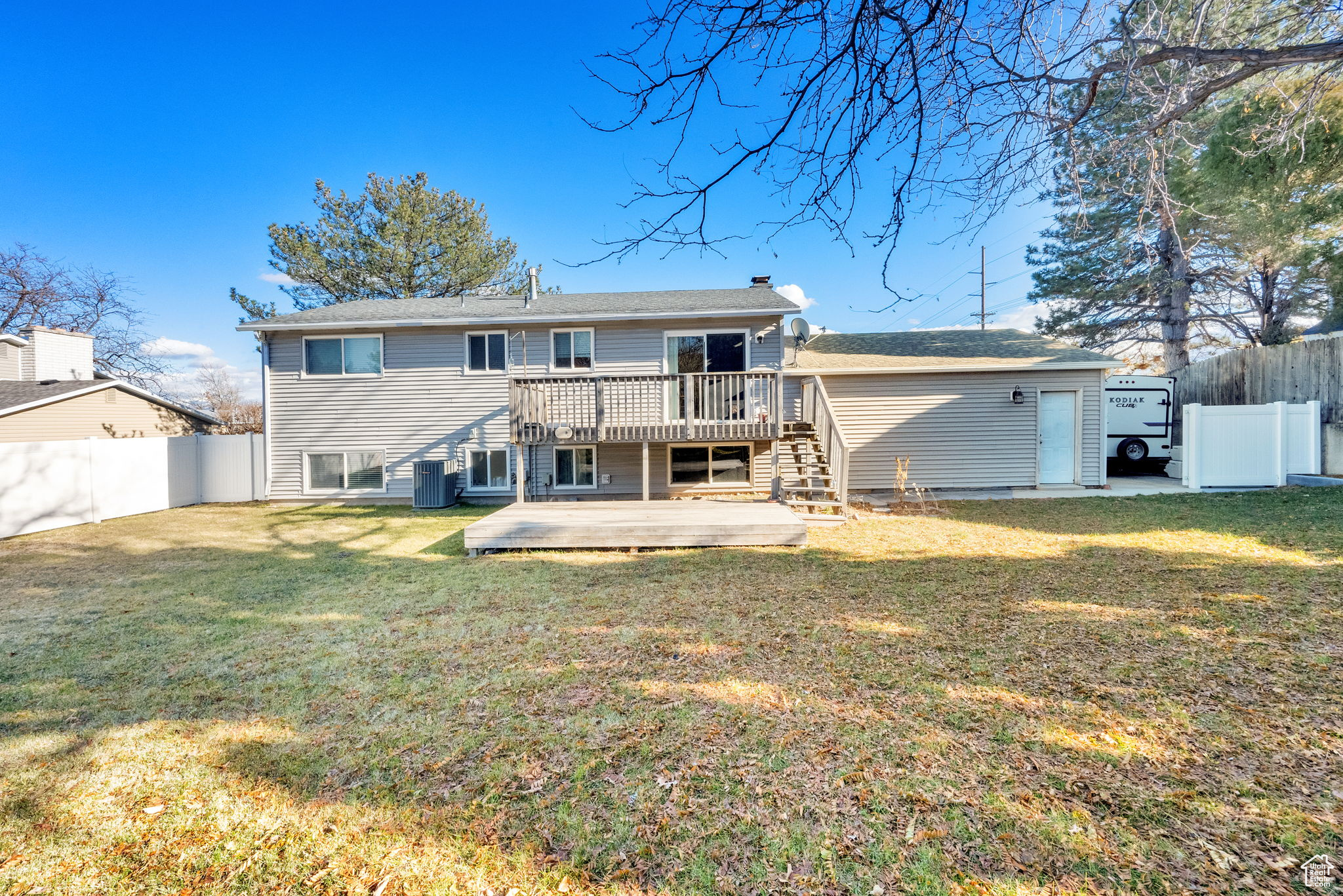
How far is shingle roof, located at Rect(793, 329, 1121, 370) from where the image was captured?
1086 cm

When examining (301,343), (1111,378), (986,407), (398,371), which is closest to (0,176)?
(301,343)

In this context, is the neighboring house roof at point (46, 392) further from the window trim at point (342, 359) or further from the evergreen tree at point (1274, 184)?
the evergreen tree at point (1274, 184)

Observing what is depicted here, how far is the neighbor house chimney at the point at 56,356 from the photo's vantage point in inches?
482

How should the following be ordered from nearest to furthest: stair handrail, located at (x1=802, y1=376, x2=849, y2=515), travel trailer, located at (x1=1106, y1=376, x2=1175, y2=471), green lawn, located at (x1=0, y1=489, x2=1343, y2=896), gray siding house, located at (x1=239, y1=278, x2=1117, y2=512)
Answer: green lawn, located at (x1=0, y1=489, x2=1343, y2=896)
stair handrail, located at (x1=802, y1=376, x2=849, y2=515)
gray siding house, located at (x1=239, y1=278, x2=1117, y2=512)
travel trailer, located at (x1=1106, y1=376, x2=1175, y2=471)

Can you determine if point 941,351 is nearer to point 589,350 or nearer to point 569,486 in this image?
point 589,350

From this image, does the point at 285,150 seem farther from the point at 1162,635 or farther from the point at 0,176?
the point at 1162,635

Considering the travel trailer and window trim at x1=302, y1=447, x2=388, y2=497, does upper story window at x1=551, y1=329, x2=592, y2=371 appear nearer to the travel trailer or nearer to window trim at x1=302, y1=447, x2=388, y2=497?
window trim at x1=302, y1=447, x2=388, y2=497

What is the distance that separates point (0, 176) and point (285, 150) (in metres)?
8.49

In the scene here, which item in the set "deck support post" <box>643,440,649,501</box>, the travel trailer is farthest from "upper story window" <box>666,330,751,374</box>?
the travel trailer

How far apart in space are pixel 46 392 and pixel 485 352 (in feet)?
30.5

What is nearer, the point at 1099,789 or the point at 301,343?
the point at 1099,789

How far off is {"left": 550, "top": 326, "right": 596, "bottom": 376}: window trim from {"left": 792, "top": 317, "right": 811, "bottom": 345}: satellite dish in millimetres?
2818

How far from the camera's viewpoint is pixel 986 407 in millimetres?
11000

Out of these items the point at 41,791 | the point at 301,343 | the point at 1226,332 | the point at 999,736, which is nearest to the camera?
the point at 41,791
